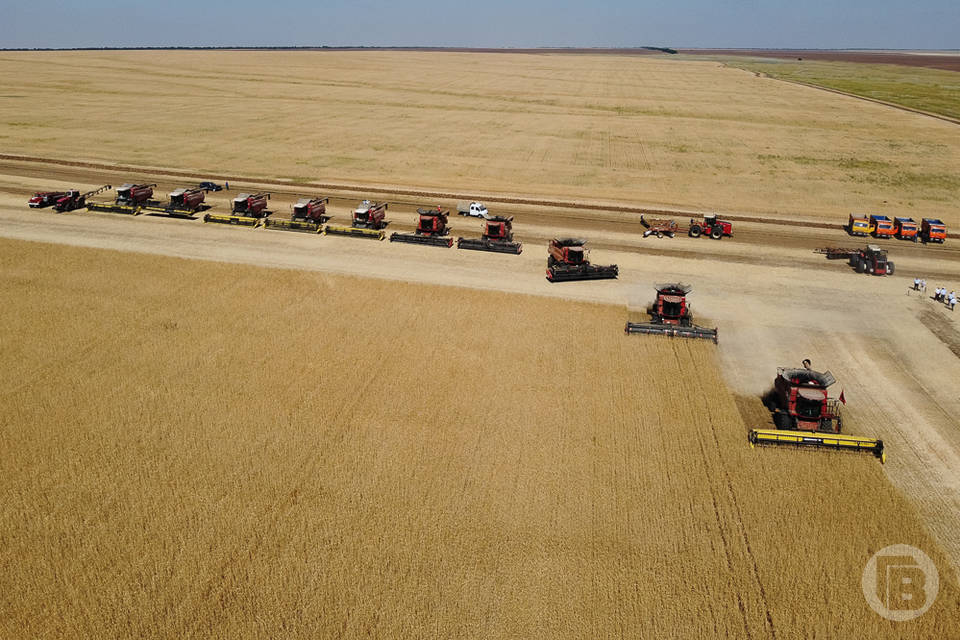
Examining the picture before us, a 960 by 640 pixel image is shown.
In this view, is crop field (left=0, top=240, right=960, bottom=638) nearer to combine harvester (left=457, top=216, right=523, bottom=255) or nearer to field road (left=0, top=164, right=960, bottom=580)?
field road (left=0, top=164, right=960, bottom=580)

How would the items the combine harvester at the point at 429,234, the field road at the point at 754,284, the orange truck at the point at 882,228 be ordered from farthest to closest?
the orange truck at the point at 882,228, the combine harvester at the point at 429,234, the field road at the point at 754,284

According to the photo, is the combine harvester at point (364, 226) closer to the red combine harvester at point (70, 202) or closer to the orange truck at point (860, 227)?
the red combine harvester at point (70, 202)

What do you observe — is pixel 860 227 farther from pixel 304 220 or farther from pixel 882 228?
pixel 304 220

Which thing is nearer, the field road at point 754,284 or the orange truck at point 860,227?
the field road at point 754,284

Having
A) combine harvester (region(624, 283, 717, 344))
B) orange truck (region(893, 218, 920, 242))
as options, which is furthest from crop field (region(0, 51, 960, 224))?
combine harvester (region(624, 283, 717, 344))

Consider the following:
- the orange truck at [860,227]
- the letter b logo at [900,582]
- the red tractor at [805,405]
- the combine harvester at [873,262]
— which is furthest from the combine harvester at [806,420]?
the orange truck at [860,227]

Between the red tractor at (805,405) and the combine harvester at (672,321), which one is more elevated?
the combine harvester at (672,321)

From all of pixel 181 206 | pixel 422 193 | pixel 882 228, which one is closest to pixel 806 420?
pixel 882 228
